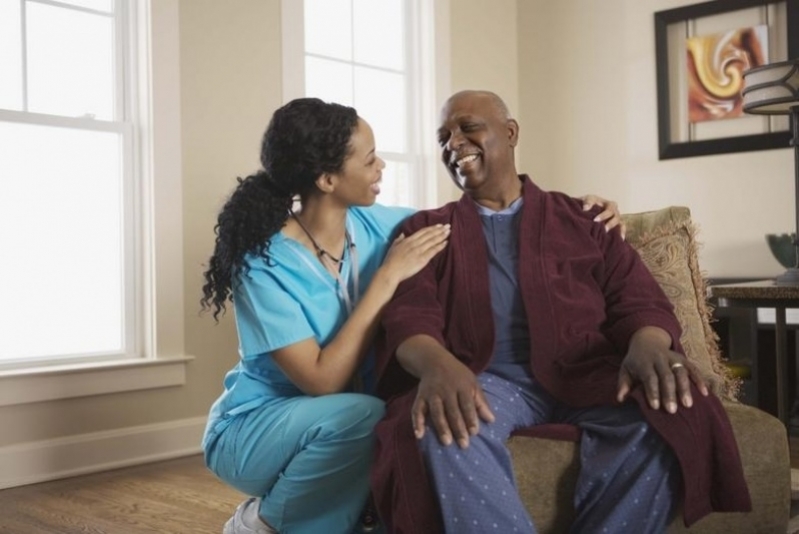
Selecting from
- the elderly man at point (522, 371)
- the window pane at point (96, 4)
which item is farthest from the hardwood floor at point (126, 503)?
the window pane at point (96, 4)

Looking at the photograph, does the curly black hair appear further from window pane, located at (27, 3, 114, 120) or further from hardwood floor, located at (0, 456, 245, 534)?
window pane, located at (27, 3, 114, 120)

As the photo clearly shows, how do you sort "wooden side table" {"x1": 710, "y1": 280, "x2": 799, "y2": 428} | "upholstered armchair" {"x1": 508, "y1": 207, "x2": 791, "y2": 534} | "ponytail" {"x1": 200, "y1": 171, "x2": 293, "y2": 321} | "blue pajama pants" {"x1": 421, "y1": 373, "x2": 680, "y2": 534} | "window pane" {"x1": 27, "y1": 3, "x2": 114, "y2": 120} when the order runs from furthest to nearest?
"window pane" {"x1": 27, "y1": 3, "x2": 114, "y2": 120}
"wooden side table" {"x1": 710, "y1": 280, "x2": 799, "y2": 428}
"ponytail" {"x1": 200, "y1": 171, "x2": 293, "y2": 321}
"upholstered armchair" {"x1": 508, "y1": 207, "x2": 791, "y2": 534}
"blue pajama pants" {"x1": 421, "y1": 373, "x2": 680, "y2": 534}

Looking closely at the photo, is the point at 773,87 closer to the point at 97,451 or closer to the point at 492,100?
the point at 492,100

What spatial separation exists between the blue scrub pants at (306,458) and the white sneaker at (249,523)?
0.03 metres

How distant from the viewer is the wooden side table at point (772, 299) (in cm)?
340

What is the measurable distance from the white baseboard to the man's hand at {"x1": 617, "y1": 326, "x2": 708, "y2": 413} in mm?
2482

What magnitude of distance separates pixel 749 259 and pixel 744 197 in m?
0.32

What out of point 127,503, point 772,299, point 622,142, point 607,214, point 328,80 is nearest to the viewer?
point 607,214

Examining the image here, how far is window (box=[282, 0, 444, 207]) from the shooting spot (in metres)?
4.72

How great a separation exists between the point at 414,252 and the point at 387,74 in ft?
10.1

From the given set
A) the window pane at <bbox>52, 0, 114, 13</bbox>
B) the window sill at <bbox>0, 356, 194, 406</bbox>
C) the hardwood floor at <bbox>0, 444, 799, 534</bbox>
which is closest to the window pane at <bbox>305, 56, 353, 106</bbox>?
the window pane at <bbox>52, 0, 114, 13</bbox>

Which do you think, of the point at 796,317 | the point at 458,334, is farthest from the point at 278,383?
the point at 796,317

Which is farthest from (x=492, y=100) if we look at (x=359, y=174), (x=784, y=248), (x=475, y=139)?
(x=784, y=248)

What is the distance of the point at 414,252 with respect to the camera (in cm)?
220
